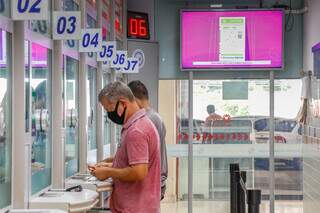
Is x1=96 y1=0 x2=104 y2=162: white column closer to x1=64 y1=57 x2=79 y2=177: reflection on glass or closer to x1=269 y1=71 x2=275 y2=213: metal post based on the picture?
x1=64 y1=57 x2=79 y2=177: reflection on glass

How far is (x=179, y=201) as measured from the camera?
29.8 ft

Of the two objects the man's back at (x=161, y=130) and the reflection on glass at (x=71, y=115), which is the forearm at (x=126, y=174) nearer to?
the man's back at (x=161, y=130)

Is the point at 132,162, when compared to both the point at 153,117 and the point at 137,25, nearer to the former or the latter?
the point at 153,117

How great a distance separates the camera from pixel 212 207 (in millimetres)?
9156

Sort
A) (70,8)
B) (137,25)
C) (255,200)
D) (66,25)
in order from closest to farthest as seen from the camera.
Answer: (255,200) < (66,25) < (70,8) < (137,25)

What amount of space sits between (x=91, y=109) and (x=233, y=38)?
284 cm

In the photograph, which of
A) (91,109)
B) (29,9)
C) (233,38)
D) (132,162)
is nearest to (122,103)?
(132,162)

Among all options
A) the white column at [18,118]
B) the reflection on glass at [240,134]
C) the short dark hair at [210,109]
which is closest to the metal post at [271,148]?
the reflection on glass at [240,134]

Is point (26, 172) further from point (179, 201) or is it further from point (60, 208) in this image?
point (179, 201)

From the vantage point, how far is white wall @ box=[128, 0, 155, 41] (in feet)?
30.0

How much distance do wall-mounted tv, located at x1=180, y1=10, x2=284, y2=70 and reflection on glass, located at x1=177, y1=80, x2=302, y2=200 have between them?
0.40 meters

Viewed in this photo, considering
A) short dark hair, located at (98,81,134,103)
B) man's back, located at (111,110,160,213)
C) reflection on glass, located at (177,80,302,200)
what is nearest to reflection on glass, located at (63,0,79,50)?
short dark hair, located at (98,81,134,103)

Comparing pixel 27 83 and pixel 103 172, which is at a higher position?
pixel 27 83

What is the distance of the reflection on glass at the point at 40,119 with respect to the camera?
477 cm
